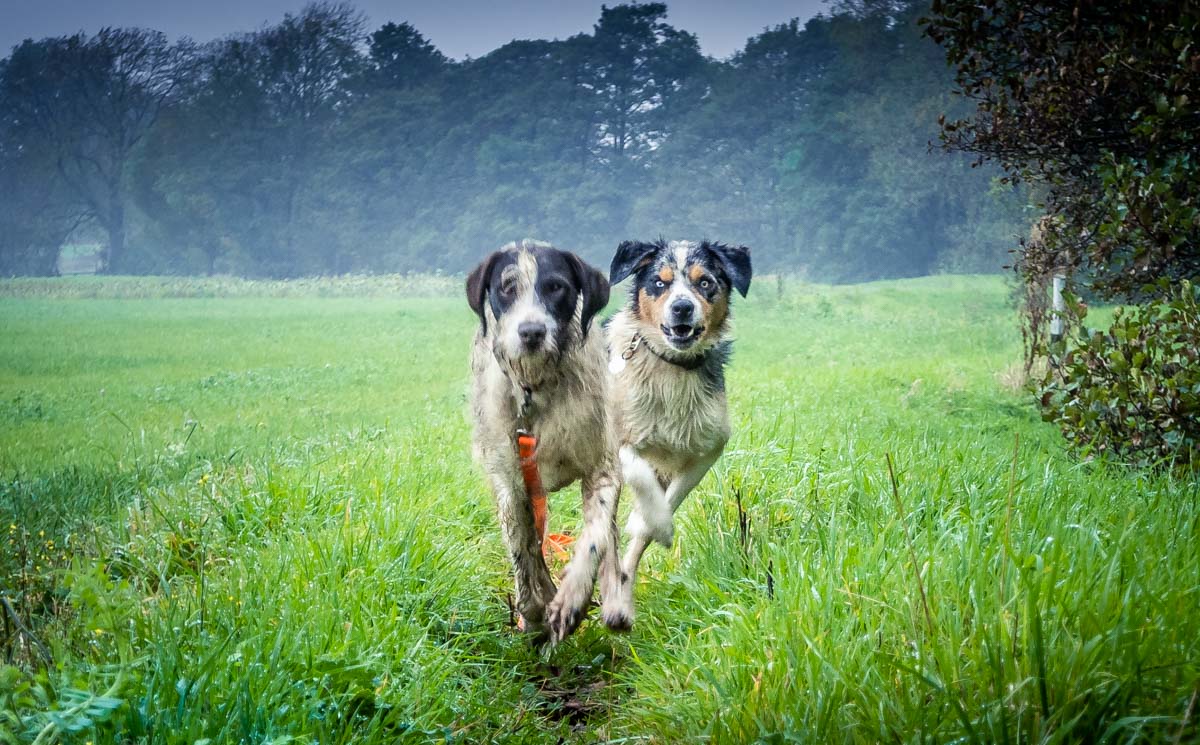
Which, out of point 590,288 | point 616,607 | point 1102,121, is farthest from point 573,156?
point 616,607

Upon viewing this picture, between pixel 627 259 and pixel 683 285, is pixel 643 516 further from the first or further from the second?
pixel 627 259

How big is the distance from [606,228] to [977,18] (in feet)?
24.5

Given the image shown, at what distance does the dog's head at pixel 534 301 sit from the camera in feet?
10.2

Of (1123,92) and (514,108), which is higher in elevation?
(514,108)

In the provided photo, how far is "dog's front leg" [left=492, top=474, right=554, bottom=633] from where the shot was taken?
3426 mm

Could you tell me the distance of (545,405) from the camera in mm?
3359

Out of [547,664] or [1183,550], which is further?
[547,664]

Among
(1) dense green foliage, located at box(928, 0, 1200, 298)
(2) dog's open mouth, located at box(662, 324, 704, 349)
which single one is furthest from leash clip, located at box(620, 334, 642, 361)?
(1) dense green foliage, located at box(928, 0, 1200, 298)

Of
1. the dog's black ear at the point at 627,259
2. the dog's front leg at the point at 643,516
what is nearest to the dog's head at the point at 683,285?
the dog's black ear at the point at 627,259

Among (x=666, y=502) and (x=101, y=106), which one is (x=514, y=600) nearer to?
(x=666, y=502)

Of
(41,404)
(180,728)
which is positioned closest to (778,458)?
(180,728)

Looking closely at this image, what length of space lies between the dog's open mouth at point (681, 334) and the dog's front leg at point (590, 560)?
62cm

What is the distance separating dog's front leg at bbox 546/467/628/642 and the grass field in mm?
270

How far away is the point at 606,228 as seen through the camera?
11.8 m
